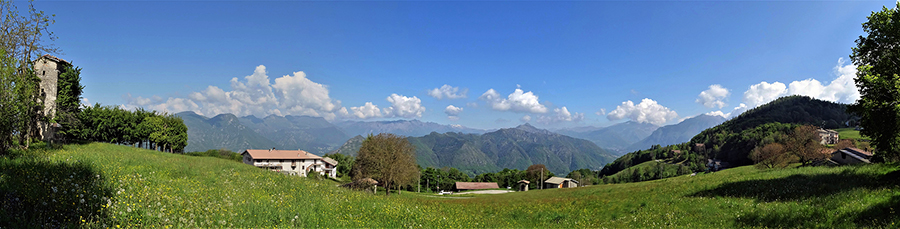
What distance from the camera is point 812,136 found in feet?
200

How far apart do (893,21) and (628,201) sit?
16.1 meters

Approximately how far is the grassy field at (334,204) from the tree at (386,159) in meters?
30.9

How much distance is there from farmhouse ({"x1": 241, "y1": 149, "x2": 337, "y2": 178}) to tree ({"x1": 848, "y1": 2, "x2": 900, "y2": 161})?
102815 mm

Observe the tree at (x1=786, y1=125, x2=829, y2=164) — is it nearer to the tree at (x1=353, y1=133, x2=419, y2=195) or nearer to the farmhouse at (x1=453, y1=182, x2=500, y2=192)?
the tree at (x1=353, y1=133, x2=419, y2=195)

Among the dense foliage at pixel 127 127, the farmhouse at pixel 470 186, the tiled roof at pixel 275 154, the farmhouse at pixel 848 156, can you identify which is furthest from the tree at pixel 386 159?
the farmhouse at pixel 848 156

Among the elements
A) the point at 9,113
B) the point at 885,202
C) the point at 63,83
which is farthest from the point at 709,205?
the point at 63,83

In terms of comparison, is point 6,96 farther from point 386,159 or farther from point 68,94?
point 68,94

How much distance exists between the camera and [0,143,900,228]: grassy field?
8773 mm

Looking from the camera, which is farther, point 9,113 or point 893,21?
point 9,113

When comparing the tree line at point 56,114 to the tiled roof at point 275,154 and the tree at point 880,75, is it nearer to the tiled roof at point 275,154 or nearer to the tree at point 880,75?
the tiled roof at point 275,154

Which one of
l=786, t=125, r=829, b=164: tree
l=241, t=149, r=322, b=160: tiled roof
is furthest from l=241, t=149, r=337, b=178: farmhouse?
l=786, t=125, r=829, b=164: tree

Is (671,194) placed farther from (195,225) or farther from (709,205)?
(195,225)

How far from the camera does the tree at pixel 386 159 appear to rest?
53.7 metres

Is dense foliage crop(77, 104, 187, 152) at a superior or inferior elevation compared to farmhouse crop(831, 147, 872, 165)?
superior
